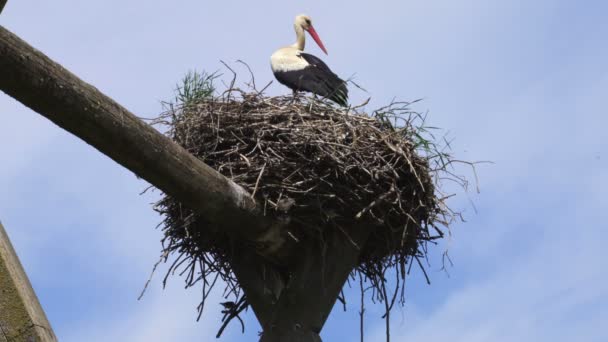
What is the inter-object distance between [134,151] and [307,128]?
198cm

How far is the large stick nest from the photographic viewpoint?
534 cm

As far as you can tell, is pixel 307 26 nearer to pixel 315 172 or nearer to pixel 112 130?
pixel 315 172

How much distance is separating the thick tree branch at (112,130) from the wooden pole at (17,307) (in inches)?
29.8

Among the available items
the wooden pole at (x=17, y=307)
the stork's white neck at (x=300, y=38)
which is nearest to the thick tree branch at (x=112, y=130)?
the wooden pole at (x=17, y=307)

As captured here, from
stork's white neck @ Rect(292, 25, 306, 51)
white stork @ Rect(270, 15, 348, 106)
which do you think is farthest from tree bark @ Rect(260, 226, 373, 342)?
stork's white neck @ Rect(292, 25, 306, 51)

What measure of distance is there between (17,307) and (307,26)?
7.35m

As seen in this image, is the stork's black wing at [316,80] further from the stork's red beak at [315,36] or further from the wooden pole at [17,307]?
the wooden pole at [17,307]

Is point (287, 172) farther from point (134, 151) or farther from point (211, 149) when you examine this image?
point (134, 151)

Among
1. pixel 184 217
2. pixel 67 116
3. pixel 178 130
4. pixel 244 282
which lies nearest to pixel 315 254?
pixel 244 282

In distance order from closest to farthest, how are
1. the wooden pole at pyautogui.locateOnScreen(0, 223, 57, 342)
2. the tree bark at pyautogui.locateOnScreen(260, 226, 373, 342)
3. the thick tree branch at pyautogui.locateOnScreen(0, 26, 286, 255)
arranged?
the wooden pole at pyautogui.locateOnScreen(0, 223, 57, 342)
the thick tree branch at pyautogui.locateOnScreen(0, 26, 286, 255)
the tree bark at pyautogui.locateOnScreen(260, 226, 373, 342)

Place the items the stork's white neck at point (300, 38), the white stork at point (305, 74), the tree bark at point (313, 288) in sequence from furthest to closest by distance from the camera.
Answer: the stork's white neck at point (300, 38) < the white stork at point (305, 74) < the tree bark at point (313, 288)

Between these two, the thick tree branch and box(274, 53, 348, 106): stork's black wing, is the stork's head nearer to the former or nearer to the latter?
box(274, 53, 348, 106): stork's black wing

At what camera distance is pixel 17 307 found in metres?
2.64

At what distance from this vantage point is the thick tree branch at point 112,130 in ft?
10.9
